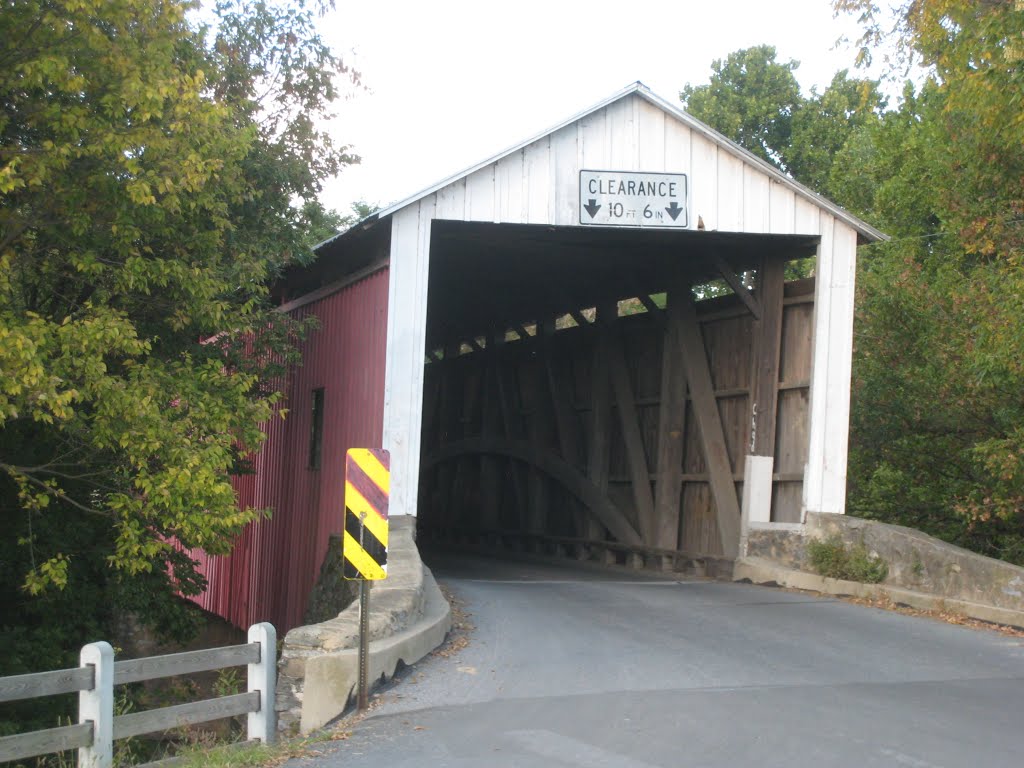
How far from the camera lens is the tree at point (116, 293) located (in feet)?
30.6

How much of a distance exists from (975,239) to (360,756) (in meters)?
11.5

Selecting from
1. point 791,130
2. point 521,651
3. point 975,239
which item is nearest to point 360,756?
point 521,651

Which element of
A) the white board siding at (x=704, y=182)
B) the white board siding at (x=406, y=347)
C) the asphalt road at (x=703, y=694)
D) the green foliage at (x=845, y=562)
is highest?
the white board siding at (x=704, y=182)

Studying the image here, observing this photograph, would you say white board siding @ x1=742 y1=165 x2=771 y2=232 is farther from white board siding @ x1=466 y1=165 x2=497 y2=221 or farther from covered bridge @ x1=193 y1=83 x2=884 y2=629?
white board siding @ x1=466 y1=165 x2=497 y2=221

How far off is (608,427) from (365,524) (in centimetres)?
1129

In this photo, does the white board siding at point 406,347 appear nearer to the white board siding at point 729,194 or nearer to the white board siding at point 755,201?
the white board siding at point 729,194

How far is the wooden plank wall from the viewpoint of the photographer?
1380 cm

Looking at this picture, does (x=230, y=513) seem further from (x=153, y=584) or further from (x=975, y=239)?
(x=975, y=239)

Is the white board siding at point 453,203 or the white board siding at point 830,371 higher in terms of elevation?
the white board siding at point 453,203

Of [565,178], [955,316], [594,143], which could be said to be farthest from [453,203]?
[955,316]

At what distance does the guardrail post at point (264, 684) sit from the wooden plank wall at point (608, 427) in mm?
8050

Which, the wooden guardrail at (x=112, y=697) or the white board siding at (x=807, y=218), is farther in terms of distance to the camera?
the white board siding at (x=807, y=218)

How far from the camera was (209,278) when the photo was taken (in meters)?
10.9

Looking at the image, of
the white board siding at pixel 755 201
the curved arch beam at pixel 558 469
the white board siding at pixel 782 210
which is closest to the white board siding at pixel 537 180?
the white board siding at pixel 755 201
